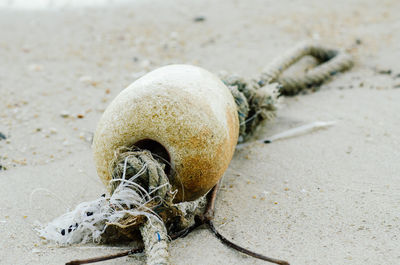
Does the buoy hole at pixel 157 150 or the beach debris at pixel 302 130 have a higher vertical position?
the buoy hole at pixel 157 150

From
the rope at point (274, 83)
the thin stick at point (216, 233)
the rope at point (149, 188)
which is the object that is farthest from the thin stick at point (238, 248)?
the rope at point (274, 83)

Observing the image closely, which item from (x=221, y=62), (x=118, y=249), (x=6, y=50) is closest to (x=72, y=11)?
(x=6, y=50)

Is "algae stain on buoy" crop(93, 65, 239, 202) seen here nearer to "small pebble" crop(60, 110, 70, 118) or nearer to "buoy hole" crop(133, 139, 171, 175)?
"buoy hole" crop(133, 139, 171, 175)

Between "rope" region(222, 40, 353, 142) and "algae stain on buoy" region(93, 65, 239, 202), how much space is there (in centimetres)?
60

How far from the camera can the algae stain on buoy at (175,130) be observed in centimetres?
182

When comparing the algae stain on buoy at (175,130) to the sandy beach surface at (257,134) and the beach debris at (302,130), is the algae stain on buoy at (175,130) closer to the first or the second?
the sandy beach surface at (257,134)

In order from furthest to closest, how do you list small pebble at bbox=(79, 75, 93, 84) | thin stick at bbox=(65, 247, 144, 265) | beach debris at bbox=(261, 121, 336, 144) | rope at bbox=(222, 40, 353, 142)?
small pebble at bbox=(79, 75, 93, 84) → beach debris at bbox=(261, 121, 336, 144) → rope at bbox=(222, 40, 353, 142) → thin stick at bbox=(65, 247, 144, 265)

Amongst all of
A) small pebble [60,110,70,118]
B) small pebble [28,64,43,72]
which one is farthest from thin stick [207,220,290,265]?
Result: small pebble [28,64,43,72]

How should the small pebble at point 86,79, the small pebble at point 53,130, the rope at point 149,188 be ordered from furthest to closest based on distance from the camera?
the small pebble at point 86,79
the small pebble at point 53,130
the rope at point 149,188

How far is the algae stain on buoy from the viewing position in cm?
182

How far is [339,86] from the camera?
141 inches

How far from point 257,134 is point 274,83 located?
1.25ft

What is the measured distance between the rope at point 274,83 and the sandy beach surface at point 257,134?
0.40 ft

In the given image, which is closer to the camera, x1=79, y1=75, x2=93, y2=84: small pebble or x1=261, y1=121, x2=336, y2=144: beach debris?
x1=261, y1=121, x2=336, y2=144: beach debris
